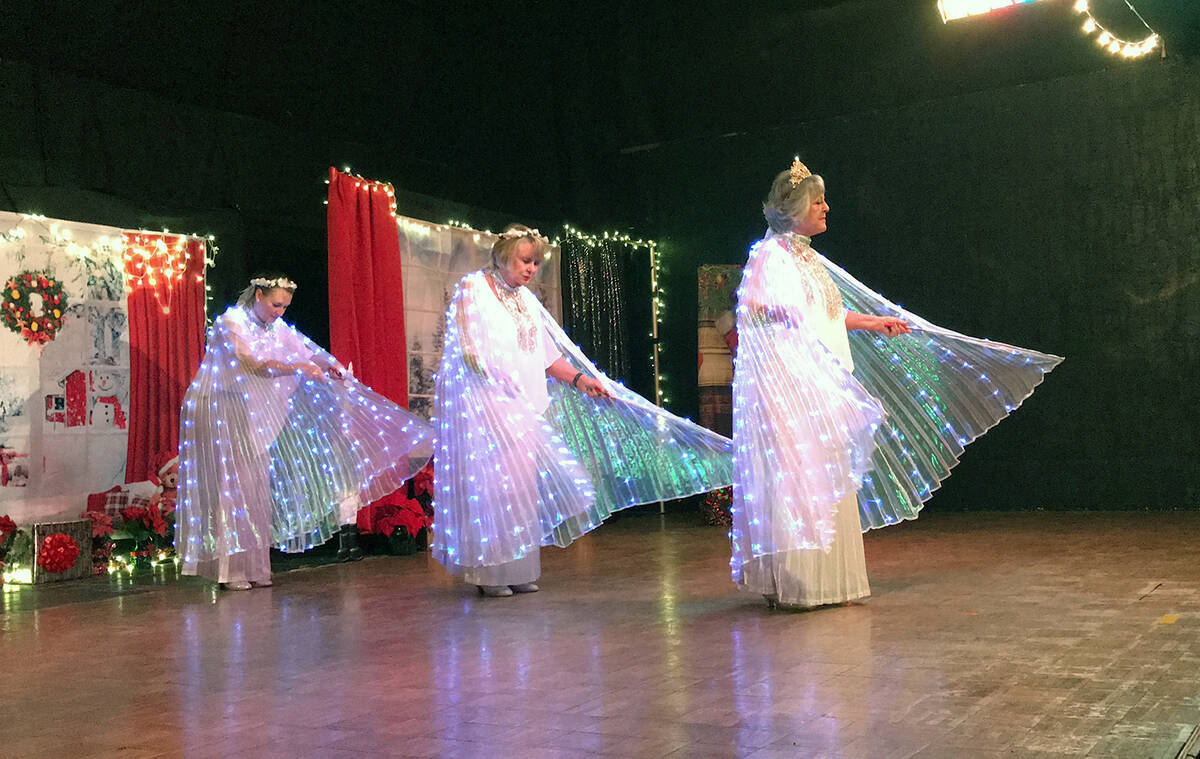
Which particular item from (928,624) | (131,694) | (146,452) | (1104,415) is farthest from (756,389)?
(1104,415)

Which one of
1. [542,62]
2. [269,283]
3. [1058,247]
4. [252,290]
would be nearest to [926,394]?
[269,283]

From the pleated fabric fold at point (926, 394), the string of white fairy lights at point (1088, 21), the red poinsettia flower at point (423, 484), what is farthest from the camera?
the string of white fairy lights at point (1088, 21)

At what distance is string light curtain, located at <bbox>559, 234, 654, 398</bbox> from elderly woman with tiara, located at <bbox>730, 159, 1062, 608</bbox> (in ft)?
16.6

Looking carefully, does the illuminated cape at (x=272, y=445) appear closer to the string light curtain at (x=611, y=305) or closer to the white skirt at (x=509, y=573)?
the white skirt at (x=509, y=573)

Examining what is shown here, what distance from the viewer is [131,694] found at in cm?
346

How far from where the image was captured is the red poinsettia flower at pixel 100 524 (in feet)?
21.7

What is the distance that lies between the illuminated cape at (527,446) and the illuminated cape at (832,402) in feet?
2.09

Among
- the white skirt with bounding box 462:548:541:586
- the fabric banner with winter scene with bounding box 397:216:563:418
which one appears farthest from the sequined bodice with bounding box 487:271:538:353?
the fabric banner with winter scene with bounding box 397:216:563:418

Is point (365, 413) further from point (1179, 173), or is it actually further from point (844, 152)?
point (1179, 173)

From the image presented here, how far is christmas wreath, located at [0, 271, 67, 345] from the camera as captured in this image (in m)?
6.46

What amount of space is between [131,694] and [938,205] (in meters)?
7.11

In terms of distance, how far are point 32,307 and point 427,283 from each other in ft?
8.95

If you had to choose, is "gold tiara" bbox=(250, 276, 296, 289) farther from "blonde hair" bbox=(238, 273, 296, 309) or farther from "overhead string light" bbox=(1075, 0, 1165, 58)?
"overhead string light" bbox=(1075, 0, 1165, 58)

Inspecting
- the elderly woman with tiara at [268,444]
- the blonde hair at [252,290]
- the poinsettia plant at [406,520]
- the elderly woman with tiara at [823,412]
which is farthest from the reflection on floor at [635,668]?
the poinsettia plant at [406,520]
